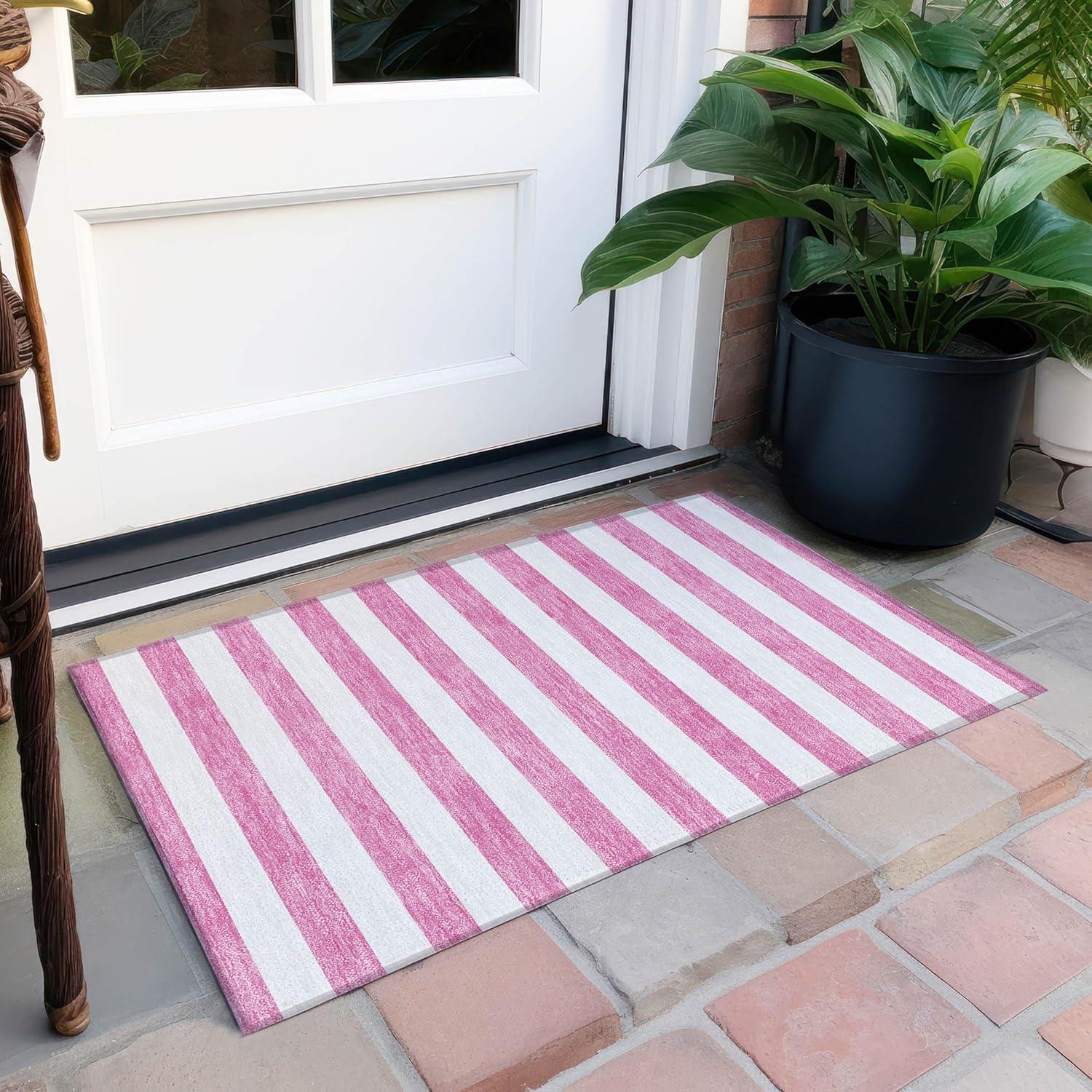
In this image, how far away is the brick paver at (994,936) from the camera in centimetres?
121

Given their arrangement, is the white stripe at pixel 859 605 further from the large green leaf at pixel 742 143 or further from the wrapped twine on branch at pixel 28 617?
the wrapped twine on branch at pixel 28 617

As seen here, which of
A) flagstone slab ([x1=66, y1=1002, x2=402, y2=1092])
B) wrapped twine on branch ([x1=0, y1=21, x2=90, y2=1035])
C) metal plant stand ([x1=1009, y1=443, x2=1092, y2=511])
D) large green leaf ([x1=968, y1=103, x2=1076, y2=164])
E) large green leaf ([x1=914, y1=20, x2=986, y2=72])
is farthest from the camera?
metal plant stand ([x1=1009, y1=443, x2=1092, y2=511])

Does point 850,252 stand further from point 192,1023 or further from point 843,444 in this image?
point 192,1023

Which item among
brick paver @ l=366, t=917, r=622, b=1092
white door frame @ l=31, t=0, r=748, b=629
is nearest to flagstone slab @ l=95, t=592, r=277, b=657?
white door frame @ l=31, t=0, r=748, b=629

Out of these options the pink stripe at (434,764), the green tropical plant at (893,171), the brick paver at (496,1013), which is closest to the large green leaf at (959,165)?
the green tropical plant at (893,171)

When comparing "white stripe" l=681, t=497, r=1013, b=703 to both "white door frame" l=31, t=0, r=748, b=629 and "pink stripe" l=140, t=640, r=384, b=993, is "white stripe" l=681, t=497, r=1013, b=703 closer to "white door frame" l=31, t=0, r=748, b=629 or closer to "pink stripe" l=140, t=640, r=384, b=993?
"white door frame" l=31, t=0, r=748, b=629

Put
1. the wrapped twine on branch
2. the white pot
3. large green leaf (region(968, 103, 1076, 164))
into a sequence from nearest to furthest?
the wrapped twine on branch → large green leaf (region(968, 103, 1076, 164)) → the white pot

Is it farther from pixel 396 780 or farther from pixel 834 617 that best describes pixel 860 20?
pixel 396 780

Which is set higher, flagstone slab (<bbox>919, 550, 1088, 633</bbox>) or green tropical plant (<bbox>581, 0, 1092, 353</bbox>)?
green tropical plant (<bbox>581, 0, 1092, 353</bbox>)

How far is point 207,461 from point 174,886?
0.78 m

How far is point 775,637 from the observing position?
69.3 inches

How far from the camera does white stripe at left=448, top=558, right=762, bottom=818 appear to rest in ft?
4.74

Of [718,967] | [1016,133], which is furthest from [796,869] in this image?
[1016,133]

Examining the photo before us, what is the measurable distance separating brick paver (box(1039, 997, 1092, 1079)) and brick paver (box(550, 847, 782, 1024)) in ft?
0.90
